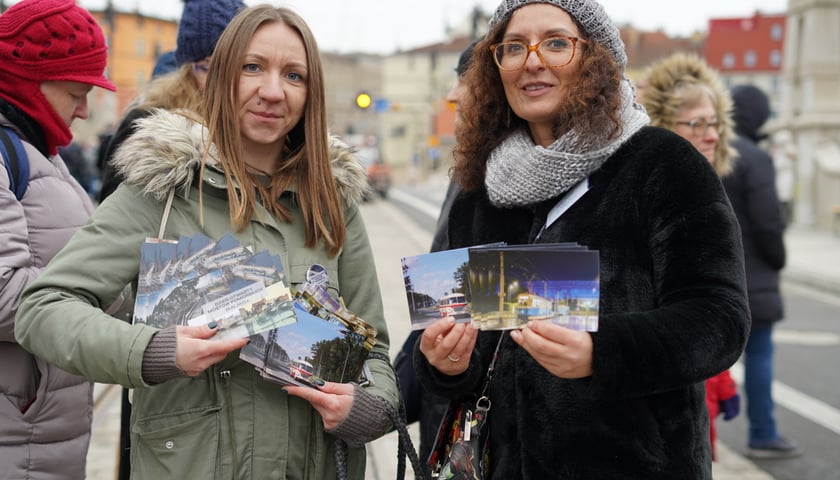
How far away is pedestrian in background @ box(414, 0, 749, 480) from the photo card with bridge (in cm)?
5

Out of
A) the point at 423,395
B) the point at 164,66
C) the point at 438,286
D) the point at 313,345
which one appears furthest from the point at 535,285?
the point at 164,66

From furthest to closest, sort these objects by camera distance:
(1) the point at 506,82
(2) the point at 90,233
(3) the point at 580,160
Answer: (1) the point at 506,82, (3) the point at 580,160, (2) the point at 90,233

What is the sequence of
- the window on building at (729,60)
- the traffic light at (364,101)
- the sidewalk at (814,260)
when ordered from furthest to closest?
the window on building at (729,60), the traffic light at (364,101), the sidewalk at (814,260)

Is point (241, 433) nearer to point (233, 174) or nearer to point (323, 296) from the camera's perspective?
point (323, 296)

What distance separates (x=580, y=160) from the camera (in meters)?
2.15

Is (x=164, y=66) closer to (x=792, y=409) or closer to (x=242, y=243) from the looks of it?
(x=242, y=243)

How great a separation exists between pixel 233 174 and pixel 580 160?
33.9 inches

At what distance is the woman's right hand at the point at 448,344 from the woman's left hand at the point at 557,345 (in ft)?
0.60

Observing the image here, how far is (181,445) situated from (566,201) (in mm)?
1102

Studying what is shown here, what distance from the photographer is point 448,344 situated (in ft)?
6.75

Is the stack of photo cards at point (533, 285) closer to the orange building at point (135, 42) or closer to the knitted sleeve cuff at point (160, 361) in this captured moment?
the knitted sleeve cuff at point (160, 361)

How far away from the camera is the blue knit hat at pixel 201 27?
3.29 m

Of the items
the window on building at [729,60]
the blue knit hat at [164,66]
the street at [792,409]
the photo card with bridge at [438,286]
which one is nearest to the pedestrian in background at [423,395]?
the street at [792,409]

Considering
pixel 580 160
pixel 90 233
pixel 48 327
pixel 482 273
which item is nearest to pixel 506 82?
pixel 580 160
